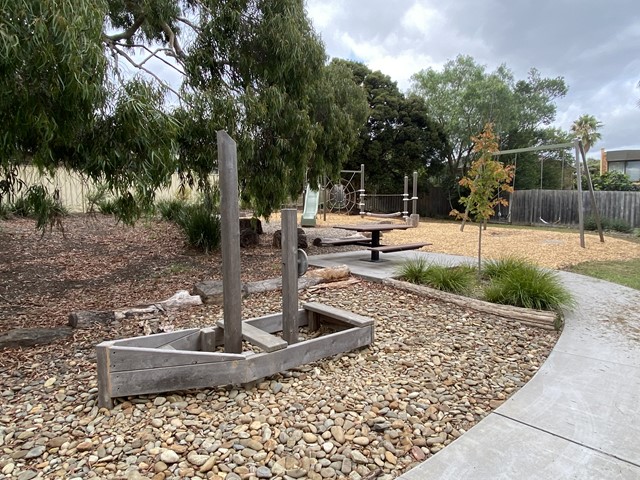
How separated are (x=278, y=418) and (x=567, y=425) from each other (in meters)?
1.57

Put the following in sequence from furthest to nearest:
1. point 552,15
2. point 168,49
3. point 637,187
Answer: point 637,187 < point 552,15 < point 168,49

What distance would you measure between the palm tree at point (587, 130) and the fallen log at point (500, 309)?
34542mm

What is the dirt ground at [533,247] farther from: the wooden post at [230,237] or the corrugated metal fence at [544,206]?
the wooden post at [230,237]

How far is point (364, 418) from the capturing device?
2.25 m

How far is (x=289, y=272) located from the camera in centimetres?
296

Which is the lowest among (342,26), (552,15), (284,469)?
(284,469)

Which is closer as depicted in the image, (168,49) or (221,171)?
(221,171)

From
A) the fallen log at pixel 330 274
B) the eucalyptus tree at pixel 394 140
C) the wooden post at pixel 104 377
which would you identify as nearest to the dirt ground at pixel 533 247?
the fallen log at pixel 330 274

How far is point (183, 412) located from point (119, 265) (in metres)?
4.78

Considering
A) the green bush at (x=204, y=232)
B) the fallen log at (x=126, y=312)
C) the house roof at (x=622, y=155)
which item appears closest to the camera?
the fallen log at (x=126, y=312)

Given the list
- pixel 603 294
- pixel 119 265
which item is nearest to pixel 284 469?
pixel 603 294

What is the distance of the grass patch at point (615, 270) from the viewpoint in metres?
5.90

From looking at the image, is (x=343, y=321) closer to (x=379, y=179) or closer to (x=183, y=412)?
(x=183, y=412)

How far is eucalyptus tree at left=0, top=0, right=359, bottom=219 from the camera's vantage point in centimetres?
242
